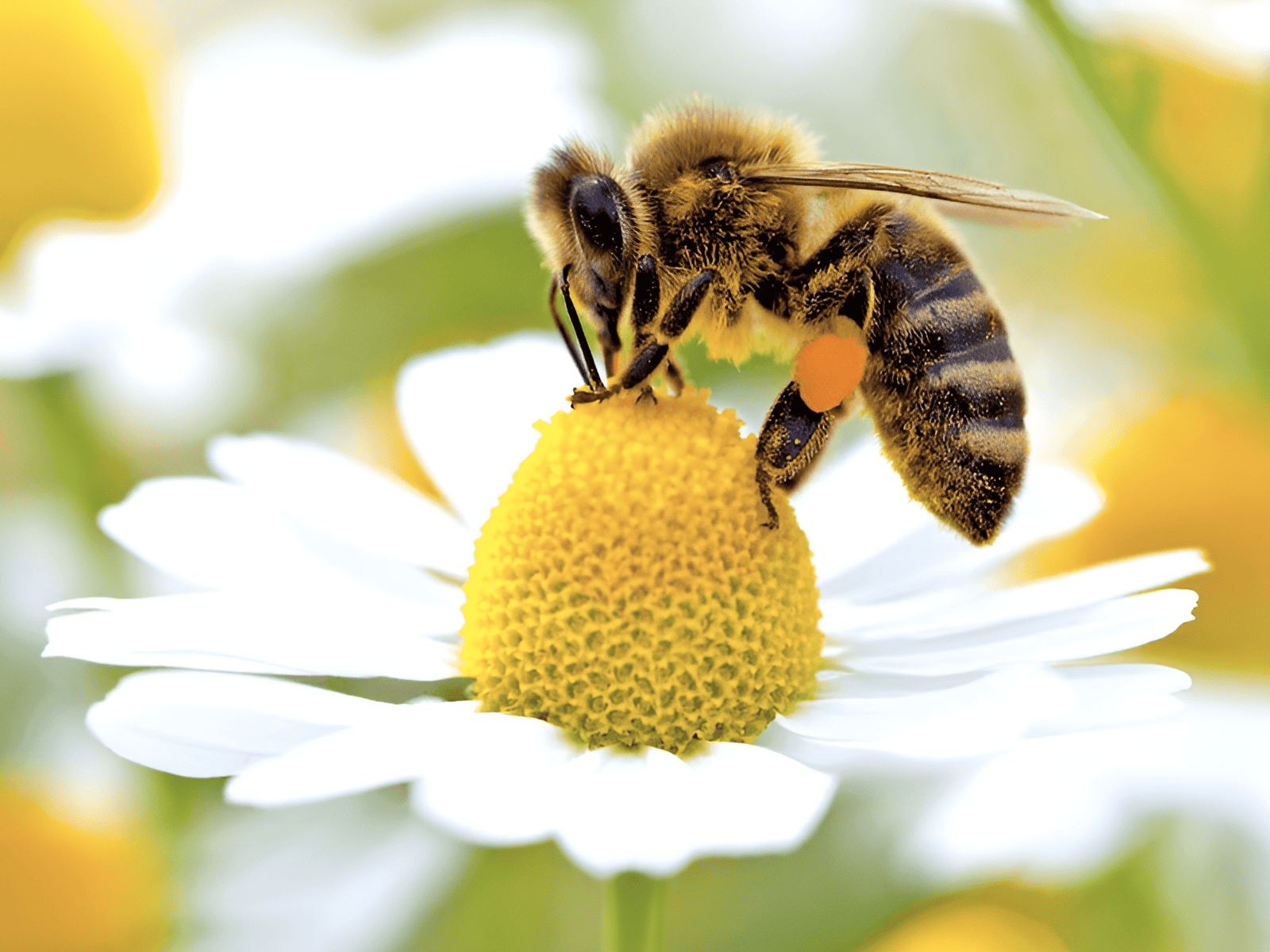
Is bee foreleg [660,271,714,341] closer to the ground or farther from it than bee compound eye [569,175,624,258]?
closer to the ground

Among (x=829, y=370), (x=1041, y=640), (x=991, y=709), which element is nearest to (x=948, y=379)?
(x=829, y=370)

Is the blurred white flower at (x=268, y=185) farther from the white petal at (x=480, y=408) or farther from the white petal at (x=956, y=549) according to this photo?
the white petal at (x=956, y=549)

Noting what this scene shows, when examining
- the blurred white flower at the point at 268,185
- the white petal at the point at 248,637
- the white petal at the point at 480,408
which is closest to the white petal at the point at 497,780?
the white petal at the point at 248,637

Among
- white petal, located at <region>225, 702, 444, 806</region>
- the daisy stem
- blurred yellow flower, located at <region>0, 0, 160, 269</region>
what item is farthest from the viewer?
blurred yellow flower, located at <region>0, 0, 160, 269</region>

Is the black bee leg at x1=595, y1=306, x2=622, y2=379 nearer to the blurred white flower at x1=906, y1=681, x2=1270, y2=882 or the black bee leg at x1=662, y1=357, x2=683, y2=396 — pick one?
the black bee leg at x1=662, y1=357, x2=683, y2=396

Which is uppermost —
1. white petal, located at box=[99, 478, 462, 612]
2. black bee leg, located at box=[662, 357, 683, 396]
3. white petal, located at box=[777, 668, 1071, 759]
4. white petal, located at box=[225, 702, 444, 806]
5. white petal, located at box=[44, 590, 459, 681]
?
black bee leg, located at box=[662, 357, 683, 396]

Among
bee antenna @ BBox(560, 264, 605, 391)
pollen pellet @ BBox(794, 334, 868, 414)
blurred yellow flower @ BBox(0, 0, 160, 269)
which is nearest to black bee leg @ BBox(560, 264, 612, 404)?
bee antenna @ BBox(560, 264, 605, 391)

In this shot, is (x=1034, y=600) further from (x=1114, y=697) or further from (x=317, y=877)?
(x=317, y=877)
